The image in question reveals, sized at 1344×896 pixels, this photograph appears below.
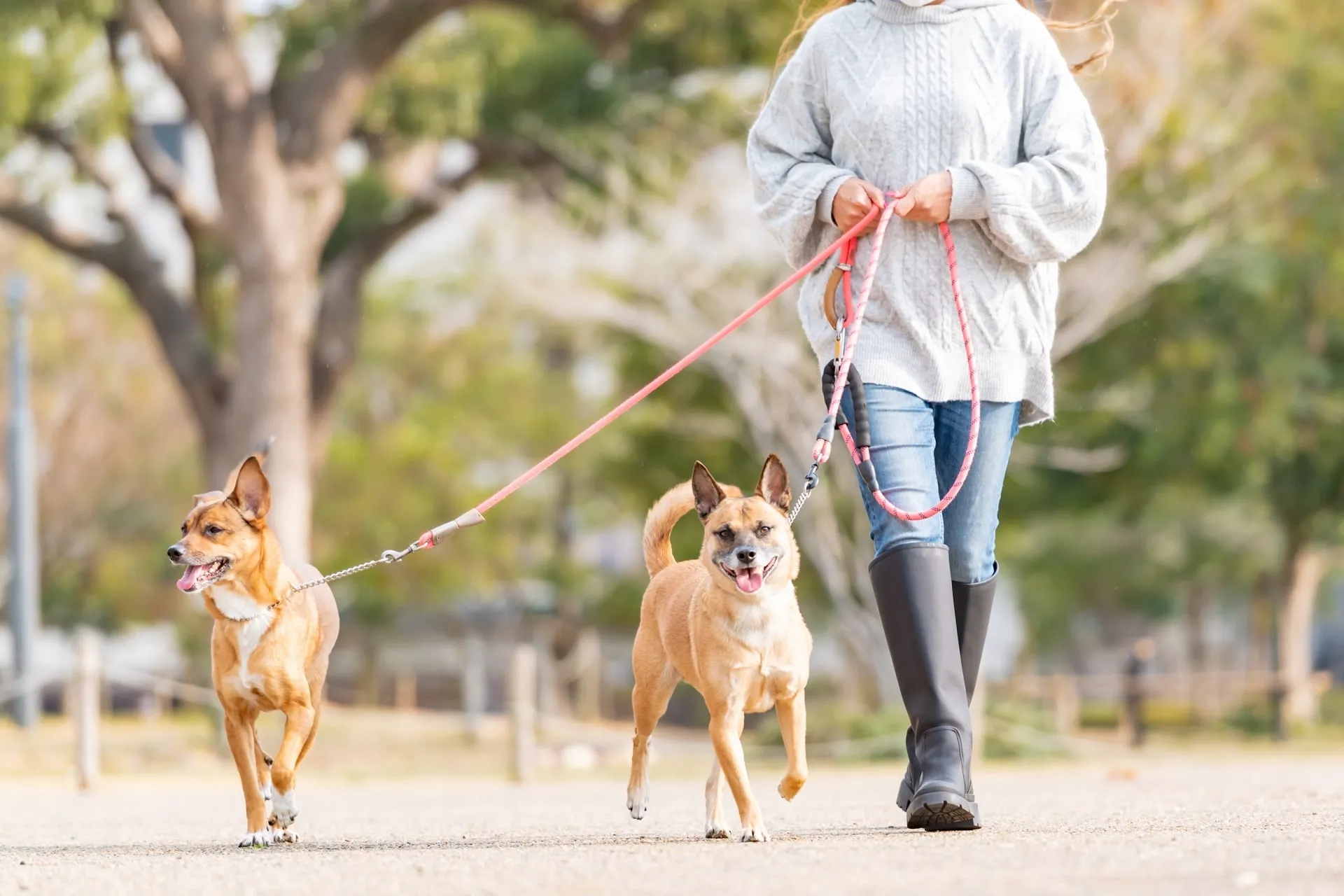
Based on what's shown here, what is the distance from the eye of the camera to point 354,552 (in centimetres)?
3253

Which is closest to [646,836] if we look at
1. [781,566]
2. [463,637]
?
[781,566]

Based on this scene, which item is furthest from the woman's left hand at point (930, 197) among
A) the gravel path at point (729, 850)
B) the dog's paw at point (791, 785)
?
the gravel path at point (729, 850)

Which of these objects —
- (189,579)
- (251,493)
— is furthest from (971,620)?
(189,579)

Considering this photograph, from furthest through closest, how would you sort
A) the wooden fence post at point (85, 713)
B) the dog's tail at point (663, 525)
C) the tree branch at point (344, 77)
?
the tree branch at point (344, 77) → the wooden fence post at point (85, 713) → the dog's tail at point (663, 525)

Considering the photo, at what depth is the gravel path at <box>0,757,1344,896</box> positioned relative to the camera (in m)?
3.97

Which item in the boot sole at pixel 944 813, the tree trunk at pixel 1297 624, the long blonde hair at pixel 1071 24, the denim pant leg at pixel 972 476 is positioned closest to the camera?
the boot sole at pixel 944 813

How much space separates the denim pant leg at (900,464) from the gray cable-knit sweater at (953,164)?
64 mm

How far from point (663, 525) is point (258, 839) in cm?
157

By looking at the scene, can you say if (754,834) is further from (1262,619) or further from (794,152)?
(1262,619)

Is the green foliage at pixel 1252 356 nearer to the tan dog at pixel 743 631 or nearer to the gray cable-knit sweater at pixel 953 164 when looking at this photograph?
the gray cable-knit sweater at pixel 953 164

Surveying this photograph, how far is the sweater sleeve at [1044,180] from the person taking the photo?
5320 mm

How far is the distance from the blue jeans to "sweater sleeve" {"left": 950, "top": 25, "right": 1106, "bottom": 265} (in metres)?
0.52

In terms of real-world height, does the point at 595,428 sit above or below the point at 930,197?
below

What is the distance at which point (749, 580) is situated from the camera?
16.4 feet
